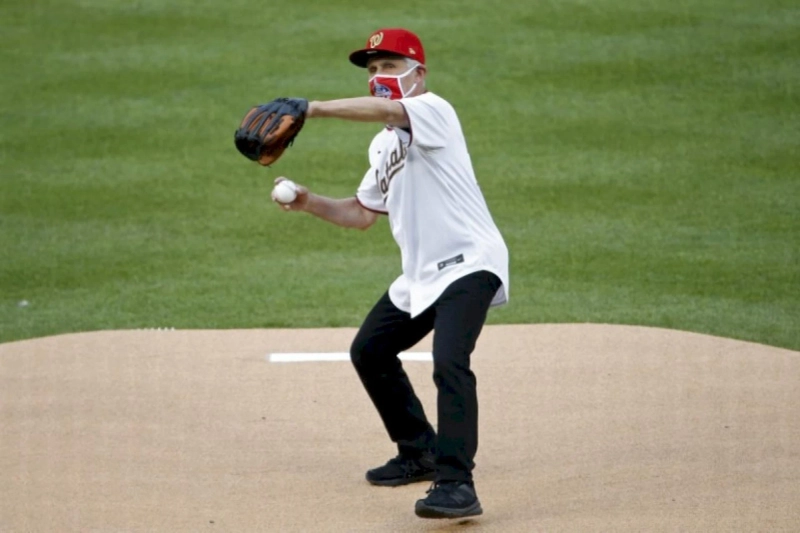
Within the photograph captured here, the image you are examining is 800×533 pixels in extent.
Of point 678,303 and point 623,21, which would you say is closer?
point 678,303

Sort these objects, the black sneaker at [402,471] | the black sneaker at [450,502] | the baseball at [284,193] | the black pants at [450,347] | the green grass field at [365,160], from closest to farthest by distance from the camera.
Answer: the black sneaker at [450,502] → the black pants at [450,347] → the baseball at [284,193] → the black sneaker at [402,471] → the green grass field at [365,160]

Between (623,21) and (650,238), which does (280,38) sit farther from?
(650,238)

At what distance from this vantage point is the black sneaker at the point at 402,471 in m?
5.64

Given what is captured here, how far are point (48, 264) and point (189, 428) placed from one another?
4.40 meters

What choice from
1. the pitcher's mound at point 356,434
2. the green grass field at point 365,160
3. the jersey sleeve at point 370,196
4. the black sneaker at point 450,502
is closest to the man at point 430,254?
the black sneaker at point 450,502

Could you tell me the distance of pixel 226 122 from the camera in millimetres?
13641

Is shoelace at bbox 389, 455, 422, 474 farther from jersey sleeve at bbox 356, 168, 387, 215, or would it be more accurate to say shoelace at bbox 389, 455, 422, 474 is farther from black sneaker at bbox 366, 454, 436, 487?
jersey sleeve at bbox 356, 168, 387, 215

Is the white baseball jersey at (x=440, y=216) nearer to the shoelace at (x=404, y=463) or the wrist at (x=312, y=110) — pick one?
the wrist at (x=312, y=110)

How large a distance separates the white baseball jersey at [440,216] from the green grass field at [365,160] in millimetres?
3599

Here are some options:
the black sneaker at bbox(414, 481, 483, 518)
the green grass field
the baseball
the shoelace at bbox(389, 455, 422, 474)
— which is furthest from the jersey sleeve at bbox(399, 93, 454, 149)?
the green grass field

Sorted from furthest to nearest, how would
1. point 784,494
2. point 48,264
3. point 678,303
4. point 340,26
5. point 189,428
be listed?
1. point 340,26
2. point 48,264
3. point 678,303
4. point 189,428
5. point 784,494

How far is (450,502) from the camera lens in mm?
4863

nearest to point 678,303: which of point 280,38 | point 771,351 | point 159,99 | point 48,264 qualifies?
point 771,351

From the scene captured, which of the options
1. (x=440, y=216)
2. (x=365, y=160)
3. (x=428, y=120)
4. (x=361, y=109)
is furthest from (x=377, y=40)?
(x=365, y=160)
